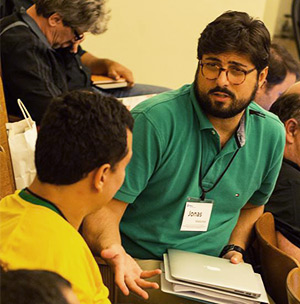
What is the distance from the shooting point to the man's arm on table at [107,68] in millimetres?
3555

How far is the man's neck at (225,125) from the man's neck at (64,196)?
2.31ft

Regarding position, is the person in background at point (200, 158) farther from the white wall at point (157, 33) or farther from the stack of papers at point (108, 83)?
the white wall at point (157, 33)

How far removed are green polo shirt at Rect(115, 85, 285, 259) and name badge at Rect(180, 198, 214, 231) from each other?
0.02m

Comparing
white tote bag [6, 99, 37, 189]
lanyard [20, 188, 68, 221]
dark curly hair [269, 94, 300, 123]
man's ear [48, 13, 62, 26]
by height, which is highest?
man's ear [48, 13, 62, 26]

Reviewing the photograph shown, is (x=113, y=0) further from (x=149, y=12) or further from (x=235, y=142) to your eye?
(x=235, y=142)

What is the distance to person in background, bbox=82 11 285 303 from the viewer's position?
5.76 feet

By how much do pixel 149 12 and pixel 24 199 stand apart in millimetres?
3365

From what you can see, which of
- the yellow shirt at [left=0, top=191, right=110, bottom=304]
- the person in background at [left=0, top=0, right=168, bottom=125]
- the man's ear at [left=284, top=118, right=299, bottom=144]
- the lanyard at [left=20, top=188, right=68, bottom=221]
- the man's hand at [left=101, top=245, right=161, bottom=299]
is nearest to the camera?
the yellow shirt at [left=0, top=191, right=110, bottom=304]

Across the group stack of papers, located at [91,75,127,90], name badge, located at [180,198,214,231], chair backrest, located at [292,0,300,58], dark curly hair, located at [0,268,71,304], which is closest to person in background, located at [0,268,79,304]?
dark curly hair, located at [0,268,71,304]

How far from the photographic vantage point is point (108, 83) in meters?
3.51

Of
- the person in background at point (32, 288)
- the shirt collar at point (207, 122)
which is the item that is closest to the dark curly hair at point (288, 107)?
the shirt collar at point (207, 122)

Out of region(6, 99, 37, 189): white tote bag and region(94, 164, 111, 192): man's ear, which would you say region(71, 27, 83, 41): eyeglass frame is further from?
region(94, 164, 111, 192): man's ear

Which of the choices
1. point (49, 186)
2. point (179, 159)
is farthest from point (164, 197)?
point (49, 186)

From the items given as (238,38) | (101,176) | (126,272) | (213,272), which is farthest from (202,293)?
(238,38)
